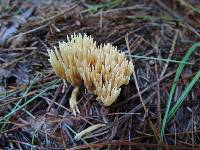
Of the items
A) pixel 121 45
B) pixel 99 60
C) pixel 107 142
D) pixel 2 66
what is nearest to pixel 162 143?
A: pixel 107 142

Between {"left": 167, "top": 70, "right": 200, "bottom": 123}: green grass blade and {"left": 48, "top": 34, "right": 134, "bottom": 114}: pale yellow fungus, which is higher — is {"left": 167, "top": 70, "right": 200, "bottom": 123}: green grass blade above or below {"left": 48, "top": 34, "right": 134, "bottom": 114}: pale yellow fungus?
below

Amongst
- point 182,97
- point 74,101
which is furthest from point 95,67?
point 182,97

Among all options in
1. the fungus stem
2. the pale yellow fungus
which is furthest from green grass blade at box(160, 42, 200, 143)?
the fungus stem

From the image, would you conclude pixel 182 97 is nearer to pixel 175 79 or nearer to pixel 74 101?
pixel 175 79

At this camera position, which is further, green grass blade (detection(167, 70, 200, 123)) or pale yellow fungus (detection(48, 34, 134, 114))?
green grass blade (detection(167, 70, 200, 123))

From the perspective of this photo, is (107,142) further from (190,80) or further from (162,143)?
(190,80)

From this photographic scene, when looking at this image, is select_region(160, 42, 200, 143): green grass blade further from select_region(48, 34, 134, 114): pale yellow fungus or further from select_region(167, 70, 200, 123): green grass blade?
select_region(48, 34, 134, 114): pale yellow fungus

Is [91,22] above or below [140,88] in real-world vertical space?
above

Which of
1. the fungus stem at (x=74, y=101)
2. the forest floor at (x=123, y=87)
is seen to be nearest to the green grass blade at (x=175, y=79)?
the forest floor at (x=123, y=87)

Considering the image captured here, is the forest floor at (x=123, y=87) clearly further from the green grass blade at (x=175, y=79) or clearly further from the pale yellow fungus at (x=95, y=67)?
the pale yellow fungus at (x=95, y=67)
